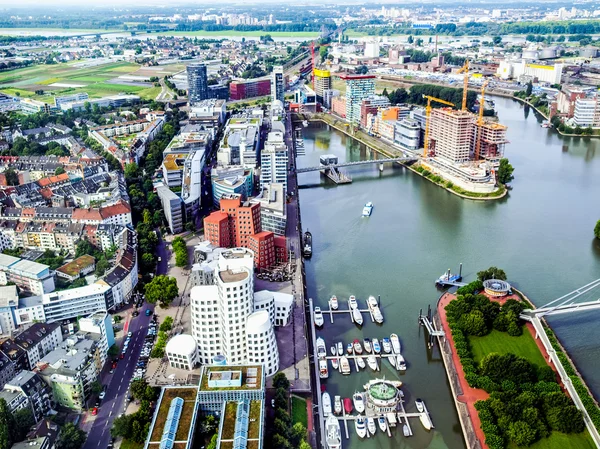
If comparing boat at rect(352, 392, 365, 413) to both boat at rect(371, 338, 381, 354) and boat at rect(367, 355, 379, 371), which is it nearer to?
boat at rect(367, 355, 379, 371)

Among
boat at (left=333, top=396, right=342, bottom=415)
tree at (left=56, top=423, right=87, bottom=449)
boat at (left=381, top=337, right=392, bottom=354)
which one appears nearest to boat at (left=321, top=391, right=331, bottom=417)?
boat at (left=333, top=396, right=342, bottom=415)

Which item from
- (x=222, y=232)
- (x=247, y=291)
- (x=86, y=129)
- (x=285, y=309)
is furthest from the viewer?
(x=86, y=129)

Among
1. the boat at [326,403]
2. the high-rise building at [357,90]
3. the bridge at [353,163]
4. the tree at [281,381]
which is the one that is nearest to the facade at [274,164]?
the bridge at [353,163]

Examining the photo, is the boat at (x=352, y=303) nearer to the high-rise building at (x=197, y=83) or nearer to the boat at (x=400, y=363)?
the boat at (x=400, y=363)

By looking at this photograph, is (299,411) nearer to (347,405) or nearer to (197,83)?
(347,405)

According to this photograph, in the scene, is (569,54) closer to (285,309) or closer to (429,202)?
(429,202)

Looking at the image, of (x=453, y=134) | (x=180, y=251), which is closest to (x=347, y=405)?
(x=180, y=251)

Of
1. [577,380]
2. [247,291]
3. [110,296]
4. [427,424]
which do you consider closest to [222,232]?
[110,296]
